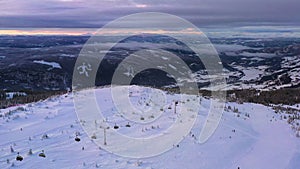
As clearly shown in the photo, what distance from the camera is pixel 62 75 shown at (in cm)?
17500

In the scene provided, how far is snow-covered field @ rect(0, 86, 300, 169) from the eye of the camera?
374 inches

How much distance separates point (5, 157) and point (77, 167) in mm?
2089

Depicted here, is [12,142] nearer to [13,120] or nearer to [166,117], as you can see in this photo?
[13,120]

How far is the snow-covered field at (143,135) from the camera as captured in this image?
9.51 meters

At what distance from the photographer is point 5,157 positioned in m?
9.46

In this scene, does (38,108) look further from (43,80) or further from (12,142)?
(43,80)

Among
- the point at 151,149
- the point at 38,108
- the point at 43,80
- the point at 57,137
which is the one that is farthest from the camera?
the point at 43,80

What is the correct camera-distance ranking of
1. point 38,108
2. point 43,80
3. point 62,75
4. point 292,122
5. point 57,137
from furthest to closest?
point 62,75 → point 43,80 → point 292,122 → point 38,108 → point 57,137

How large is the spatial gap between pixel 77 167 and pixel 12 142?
10.5ft

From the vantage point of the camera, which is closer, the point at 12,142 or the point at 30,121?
the point at 12,142

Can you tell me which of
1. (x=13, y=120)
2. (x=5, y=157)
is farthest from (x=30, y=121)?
(x=5, y=157)

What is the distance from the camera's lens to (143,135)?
39.5 feet

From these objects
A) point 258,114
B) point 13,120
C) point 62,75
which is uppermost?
point 13,120

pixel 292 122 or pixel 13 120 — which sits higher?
pixel 13 120
